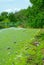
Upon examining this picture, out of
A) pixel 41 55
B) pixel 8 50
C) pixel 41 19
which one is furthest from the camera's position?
pixel 41 19

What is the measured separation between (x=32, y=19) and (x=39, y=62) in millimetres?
17549

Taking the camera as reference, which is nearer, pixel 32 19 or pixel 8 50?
pixel 8 50

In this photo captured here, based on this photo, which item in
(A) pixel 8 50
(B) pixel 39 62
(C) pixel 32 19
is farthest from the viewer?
(C) pixel 32 19

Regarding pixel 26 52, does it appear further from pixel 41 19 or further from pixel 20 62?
pixel 41 19

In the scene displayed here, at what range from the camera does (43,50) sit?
21453mm

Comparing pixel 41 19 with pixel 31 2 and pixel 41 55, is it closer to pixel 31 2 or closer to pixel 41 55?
pixel 31 2

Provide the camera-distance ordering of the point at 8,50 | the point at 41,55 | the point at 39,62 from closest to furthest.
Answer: the point at 39,62 < the point at 41,55 < the point at 8,50

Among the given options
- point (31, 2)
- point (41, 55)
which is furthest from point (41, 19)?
point (41, 55)

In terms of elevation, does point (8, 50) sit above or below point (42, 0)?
below

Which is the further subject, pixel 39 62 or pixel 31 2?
pixel 31 2

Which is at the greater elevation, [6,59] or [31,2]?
[31,2]

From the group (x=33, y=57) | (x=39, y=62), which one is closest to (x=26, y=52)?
(x=33, y=57)

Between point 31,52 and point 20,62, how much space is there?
3.10 metres

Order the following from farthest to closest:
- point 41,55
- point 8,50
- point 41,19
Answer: point 41,19, point 8,50, point 41,55
